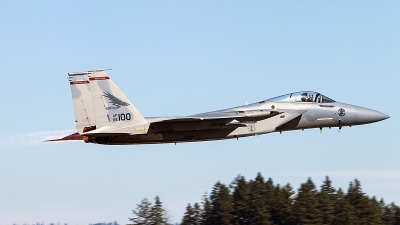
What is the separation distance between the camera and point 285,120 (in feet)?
81.4

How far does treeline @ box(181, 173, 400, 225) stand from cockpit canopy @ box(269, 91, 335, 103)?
31734mm

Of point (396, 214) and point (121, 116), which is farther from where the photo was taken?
point (396, 214)

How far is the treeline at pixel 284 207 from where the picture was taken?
56781 millimetres

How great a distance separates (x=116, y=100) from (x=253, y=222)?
123 ft

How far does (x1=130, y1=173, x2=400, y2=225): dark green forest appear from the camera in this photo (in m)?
56.5

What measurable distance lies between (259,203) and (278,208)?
217 cm

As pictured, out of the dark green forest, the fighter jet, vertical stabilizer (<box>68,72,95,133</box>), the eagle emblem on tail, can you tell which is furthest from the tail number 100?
the dark green forest

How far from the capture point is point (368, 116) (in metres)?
25.6

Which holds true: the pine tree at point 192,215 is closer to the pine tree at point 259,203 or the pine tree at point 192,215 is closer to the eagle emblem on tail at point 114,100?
the pine tree at point 259,203

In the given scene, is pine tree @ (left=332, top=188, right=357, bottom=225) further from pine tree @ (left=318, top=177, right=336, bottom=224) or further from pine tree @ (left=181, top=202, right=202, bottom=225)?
pine tree @ (left=181, top=202, right=202, bottom=225)

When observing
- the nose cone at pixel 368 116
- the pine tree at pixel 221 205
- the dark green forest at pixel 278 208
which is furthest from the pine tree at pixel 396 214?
the nose cone at pixel 368 116

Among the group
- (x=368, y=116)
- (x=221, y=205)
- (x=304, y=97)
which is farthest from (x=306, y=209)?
(x=304, y=97)

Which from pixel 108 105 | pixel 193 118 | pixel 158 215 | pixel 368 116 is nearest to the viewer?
pixel 193 118

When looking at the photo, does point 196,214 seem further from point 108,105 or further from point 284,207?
point 108,105
